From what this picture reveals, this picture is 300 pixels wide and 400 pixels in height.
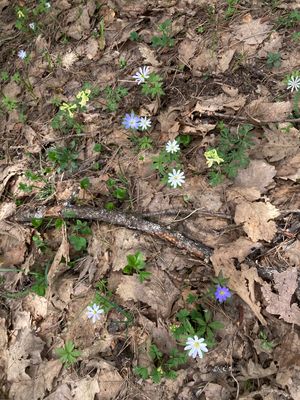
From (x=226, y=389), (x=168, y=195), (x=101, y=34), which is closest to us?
(x=226, y=389)

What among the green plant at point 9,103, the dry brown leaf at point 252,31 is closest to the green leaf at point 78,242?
the green plant at point 9,103

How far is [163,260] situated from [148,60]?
1832 mm

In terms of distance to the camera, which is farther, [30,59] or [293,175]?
[30,59]

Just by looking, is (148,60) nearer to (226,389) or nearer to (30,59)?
(30,59)

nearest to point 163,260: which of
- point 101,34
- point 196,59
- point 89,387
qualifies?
point 89,387

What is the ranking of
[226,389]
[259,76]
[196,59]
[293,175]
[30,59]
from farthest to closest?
[30,59] < [196,59] < [259,76] < [293,175] < [226,389]

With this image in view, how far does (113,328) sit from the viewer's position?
251 cm

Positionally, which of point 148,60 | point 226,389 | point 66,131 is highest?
point 148,60

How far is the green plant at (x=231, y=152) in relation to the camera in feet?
8.72

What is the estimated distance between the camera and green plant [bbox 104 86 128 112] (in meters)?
3.24

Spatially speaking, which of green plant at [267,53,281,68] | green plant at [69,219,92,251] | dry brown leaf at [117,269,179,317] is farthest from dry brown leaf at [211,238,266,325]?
green plant at [267,53,281,68]

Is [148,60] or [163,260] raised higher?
[148,60]

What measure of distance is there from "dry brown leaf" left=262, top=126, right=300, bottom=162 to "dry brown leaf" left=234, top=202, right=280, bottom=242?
15.7 inches

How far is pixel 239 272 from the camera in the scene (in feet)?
7.66
